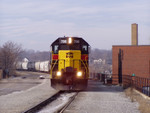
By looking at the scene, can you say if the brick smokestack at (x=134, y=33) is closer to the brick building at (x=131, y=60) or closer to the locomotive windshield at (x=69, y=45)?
the brick building at (x=131, y=60)

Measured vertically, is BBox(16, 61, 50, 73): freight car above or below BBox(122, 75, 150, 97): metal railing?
above

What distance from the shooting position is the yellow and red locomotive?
17.6 metres

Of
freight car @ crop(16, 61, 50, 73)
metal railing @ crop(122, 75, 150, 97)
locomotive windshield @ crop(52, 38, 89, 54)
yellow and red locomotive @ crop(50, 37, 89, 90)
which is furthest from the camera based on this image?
freight car @ crop(16, 61, 50, 73)

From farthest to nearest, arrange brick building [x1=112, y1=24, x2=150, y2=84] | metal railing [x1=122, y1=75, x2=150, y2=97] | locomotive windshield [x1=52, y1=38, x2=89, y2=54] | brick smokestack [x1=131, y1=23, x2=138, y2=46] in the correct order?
1. brick smokestack [x1=131, y1=23, x2=138, y2=46]
2. brick building [x1=112, y1=24, x2=150, y2=84]
3. locomotive windshield [x1=52, y1=38, x2=89, y2=54]
4. metal railing [x1=122, y1=75, x2=150, y2=97]

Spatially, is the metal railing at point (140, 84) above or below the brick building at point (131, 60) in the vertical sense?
below

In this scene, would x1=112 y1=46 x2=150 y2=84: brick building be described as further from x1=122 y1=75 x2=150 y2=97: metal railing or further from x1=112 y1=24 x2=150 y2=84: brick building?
x1=122 y1=75 x2=150 y2=97: metal railing

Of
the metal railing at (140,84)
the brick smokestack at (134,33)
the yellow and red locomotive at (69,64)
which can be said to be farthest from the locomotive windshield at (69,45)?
the brick smokestack at (134,33)

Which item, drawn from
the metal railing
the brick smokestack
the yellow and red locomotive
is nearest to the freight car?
the brick smokestack

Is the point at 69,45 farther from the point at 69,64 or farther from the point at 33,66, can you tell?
the point at 33,66

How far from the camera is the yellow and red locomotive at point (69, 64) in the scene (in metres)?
17.6

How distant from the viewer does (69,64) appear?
1791 centimetres

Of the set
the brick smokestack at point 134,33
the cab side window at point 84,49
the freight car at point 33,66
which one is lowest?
the freight car at point 33,66

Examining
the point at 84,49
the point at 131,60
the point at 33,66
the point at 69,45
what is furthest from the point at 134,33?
the point at 33,66

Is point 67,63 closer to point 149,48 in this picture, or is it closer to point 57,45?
point 57,45
